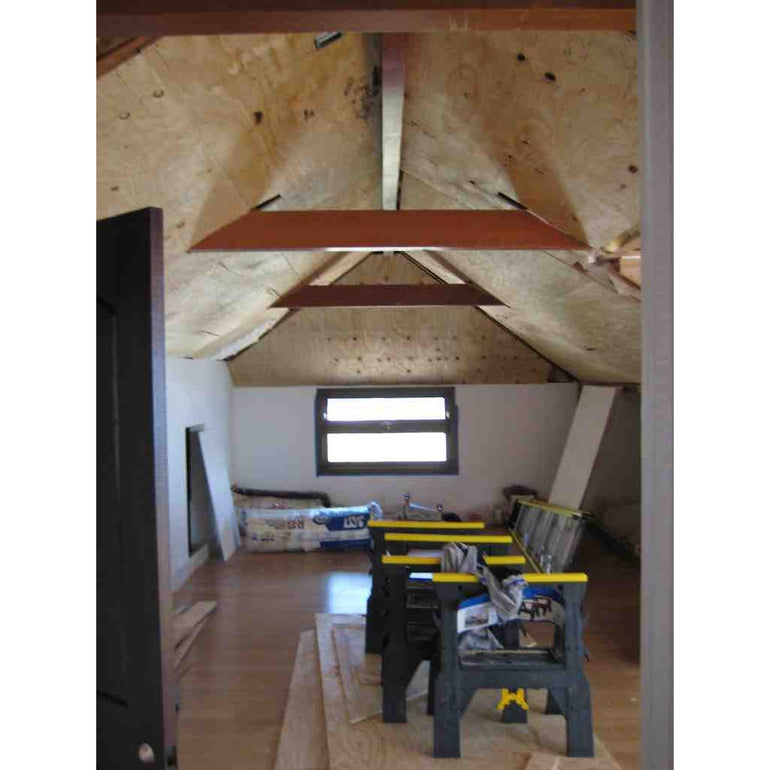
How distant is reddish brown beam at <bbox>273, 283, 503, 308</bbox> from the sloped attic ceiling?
51.6 inches

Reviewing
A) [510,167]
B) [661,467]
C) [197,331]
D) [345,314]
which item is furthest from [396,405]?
[661,467]

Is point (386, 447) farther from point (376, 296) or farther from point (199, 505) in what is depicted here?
point (376, 296)

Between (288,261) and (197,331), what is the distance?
95 cm

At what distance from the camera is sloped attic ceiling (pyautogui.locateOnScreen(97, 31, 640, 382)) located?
8.04ft

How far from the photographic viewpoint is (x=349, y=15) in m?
2.04

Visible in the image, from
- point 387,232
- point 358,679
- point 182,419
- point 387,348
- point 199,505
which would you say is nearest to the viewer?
point 387,232

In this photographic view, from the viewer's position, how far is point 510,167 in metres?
3.44

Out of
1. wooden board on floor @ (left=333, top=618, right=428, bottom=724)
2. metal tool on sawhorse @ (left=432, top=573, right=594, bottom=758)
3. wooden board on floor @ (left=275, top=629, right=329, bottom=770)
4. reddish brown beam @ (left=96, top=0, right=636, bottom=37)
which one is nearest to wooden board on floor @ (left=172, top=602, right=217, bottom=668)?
wooden board on floor @ (left=275, top=629, right=329, bottom=770)

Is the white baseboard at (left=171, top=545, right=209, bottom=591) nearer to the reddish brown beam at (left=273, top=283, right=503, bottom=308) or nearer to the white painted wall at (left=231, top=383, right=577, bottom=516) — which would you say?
Answer: the white painted wall at (left=231, top=383, right=577, bottom=516)

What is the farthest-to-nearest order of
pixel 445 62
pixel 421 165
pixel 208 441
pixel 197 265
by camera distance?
pixel 208 441
pixel 421 165
pixel 197 265
pixel 445 62

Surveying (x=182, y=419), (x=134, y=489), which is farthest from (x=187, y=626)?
(x=134, y=489)

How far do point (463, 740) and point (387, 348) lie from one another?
511 cm

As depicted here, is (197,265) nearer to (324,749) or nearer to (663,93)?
(324,749)
